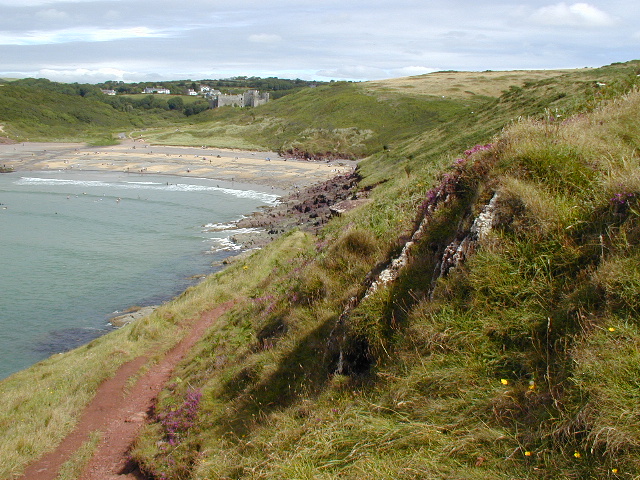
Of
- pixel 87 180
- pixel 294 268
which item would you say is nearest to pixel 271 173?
pixel 87 180

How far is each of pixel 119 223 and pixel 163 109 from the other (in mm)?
165595

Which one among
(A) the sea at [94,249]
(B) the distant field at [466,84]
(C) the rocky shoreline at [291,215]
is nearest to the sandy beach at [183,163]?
(A) the sea at [94,249]

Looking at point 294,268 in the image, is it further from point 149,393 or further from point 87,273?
point 87,273

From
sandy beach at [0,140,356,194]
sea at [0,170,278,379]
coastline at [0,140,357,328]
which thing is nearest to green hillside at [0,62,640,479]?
sea at [0,170,278,379]

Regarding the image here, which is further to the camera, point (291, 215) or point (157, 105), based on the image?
point (157, 105)

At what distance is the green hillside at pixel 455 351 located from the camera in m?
4.20

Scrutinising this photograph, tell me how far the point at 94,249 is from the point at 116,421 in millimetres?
25059

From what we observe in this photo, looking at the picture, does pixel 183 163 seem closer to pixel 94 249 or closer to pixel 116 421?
pixel 94 249

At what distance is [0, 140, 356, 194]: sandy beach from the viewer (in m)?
65.1

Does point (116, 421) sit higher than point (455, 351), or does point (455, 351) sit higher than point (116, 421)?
point (455, 351)

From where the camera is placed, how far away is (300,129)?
3952 inches

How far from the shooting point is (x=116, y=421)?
1064 cm

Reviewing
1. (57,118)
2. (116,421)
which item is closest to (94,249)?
(116,421)

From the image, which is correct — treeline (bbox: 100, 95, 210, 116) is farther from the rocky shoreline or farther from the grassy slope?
the rocky shoreline
